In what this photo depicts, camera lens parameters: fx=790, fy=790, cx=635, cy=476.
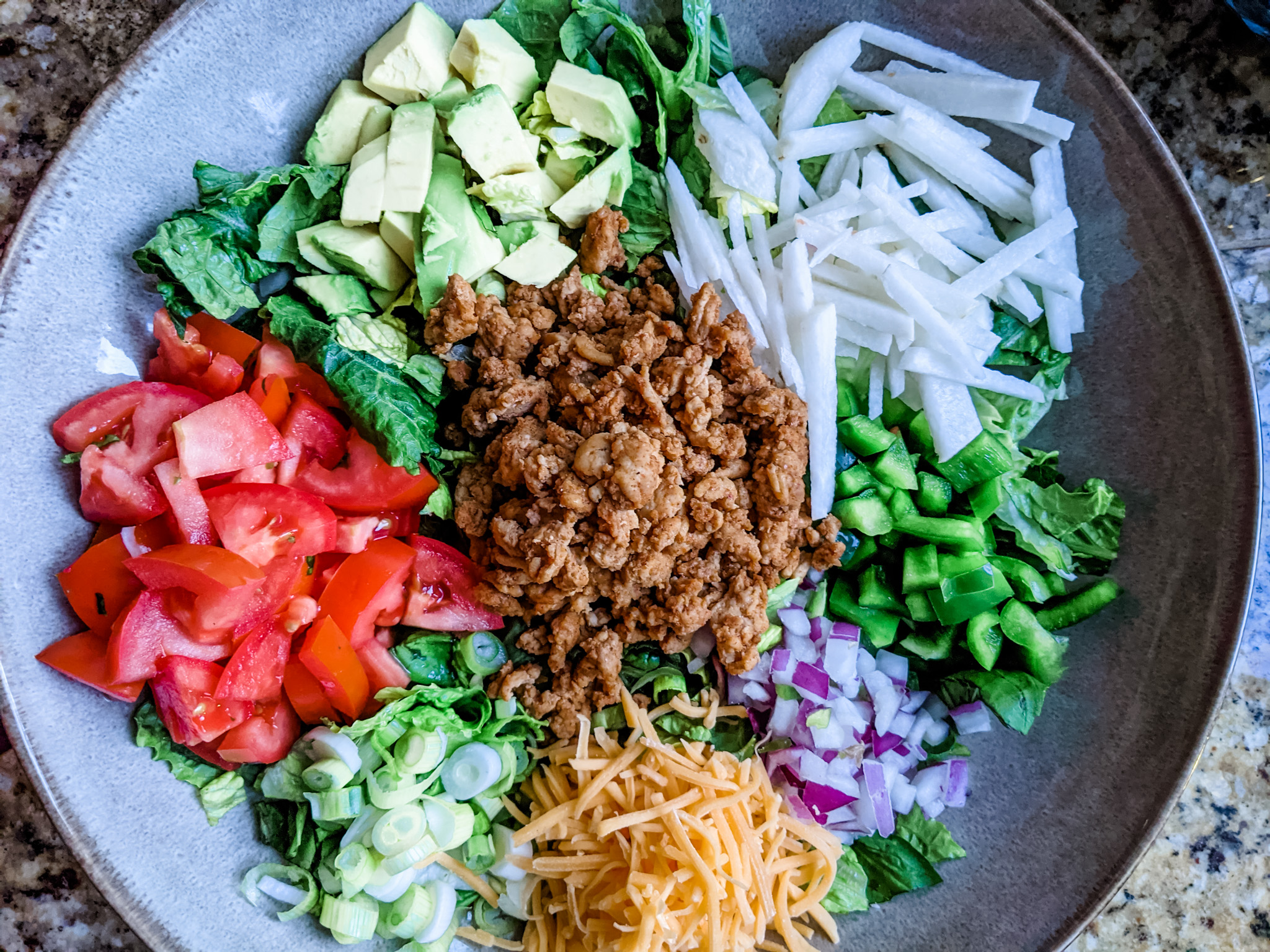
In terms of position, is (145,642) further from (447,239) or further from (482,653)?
(447,239)

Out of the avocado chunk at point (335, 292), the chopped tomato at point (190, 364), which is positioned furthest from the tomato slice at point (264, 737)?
the avocado chunk at point (335, 292)

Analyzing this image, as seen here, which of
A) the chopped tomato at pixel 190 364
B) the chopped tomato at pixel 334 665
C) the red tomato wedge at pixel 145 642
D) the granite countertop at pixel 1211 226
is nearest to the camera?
the red tomato wedge at pixel 145 642

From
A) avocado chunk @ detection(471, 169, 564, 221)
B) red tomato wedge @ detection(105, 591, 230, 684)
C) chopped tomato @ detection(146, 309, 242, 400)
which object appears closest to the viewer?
red tomato wedge @ detection(105, 591, 230, 684)

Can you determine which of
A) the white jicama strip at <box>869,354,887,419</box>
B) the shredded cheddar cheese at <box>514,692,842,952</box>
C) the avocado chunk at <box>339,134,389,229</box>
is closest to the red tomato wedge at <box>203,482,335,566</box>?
the avocado chunk at <box>339,134,389,229</box>

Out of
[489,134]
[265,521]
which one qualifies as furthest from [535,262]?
[265,521]

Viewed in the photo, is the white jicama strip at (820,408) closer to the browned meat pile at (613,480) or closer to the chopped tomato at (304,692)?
the browned meat pile at (613,480)

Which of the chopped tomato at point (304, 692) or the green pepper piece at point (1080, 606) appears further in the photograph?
the green pepper piece at point (1080, 606)

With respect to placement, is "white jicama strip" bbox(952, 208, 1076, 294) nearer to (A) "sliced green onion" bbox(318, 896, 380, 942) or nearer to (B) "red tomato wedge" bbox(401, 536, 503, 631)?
(B) "red tomato wedge" bbox(401, 536, 503, 631)
